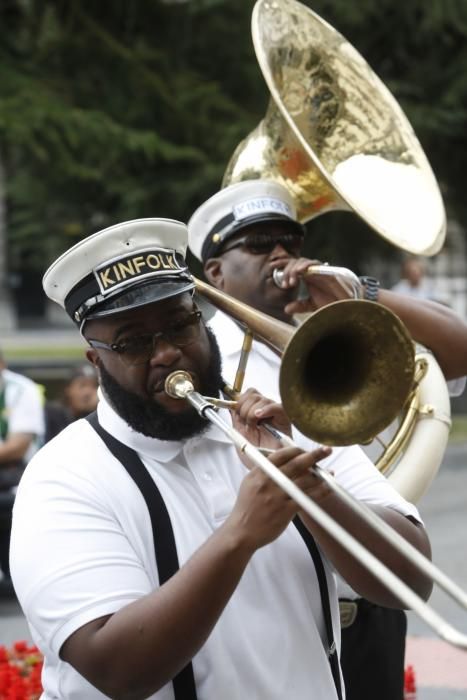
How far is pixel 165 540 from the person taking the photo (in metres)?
2.16

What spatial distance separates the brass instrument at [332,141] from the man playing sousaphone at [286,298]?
0.17 m

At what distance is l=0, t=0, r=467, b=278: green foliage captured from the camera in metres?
9.91

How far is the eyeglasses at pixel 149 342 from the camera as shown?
2277 mm

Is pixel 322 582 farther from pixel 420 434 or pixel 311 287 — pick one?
pixel 420 434

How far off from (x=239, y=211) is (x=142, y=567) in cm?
176

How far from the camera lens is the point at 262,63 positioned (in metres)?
4.02

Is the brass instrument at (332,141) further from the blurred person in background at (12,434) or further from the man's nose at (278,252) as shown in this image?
the blurred person in background at (12,434)

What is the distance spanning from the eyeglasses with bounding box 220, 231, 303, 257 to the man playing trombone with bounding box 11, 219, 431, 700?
1263mm

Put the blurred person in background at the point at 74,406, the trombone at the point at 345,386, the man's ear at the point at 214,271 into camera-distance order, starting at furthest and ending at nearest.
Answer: the blurred person in background at the point at 74,406, the man's ear at the point at 214,271, the trombone at the point at 345,386

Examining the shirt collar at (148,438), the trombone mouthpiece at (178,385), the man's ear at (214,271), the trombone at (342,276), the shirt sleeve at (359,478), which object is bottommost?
the man's ear at (214,271)

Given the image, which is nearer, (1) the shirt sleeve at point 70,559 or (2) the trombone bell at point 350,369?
(1) the shirt sleeve at point 70,559

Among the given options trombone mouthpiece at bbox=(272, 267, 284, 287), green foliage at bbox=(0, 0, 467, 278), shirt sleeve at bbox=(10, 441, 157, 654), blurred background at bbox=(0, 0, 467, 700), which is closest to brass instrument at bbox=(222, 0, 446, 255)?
trombone mouthpiece at bbox=(272, 267, 284, 287)

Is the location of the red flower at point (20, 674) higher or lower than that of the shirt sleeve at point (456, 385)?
lower

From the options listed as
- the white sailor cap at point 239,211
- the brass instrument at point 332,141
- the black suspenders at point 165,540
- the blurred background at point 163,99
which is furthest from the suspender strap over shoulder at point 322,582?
the blurred background at point 163,99
